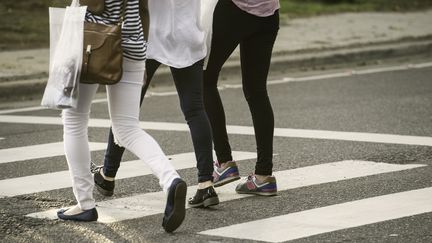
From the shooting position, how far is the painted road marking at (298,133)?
881cm

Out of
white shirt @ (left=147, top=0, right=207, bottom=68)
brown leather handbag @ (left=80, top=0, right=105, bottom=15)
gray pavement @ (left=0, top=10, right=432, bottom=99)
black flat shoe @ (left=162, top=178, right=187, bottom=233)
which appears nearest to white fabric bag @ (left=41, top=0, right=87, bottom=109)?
brown leather handbag @ (left=80, top=0, right=105, bottom=15)

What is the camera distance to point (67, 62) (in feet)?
18.5

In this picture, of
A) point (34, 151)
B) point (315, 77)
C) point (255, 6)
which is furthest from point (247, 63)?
point (315, 77)

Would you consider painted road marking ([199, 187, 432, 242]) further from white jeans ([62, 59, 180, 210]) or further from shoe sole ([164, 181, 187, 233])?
white jeans ([62, 59, 180, 210])

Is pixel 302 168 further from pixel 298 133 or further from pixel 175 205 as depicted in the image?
pixel 175 205

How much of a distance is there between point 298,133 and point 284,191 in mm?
2285

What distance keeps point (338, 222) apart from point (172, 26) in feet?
4.55

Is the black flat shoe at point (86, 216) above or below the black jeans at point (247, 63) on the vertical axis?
below

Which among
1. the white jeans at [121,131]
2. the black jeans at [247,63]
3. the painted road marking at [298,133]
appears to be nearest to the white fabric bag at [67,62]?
the white jeans at [121,131]

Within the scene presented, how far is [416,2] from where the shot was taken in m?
20.8

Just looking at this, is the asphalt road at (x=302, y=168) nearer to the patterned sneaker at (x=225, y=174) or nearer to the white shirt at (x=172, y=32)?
the patterned sneaker at (x=225, y=174)

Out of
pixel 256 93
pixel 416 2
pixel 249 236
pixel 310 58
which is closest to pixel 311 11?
pixel 416 2

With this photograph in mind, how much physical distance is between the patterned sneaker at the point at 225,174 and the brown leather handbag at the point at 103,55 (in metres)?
1.55

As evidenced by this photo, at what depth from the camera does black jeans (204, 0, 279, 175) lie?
663 centimetres
